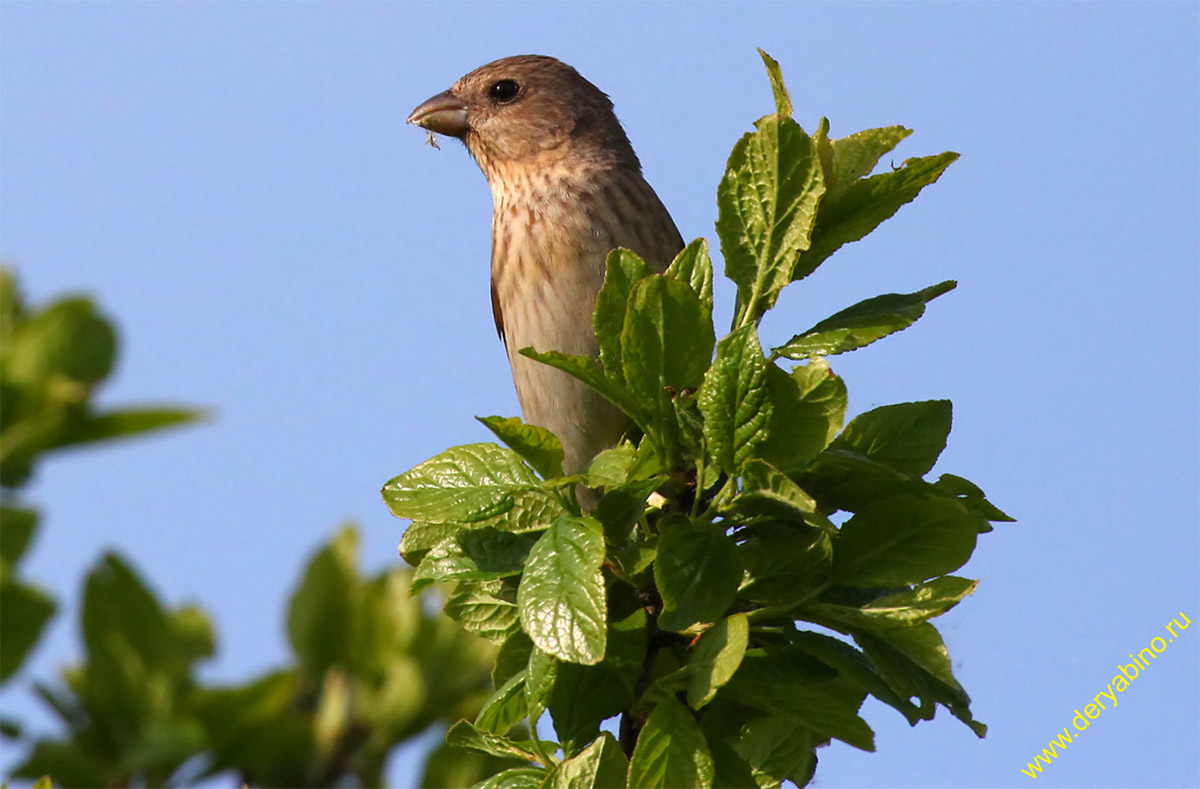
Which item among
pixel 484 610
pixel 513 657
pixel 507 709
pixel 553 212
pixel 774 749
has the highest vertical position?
pixel 553 212

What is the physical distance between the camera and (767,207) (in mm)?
2678

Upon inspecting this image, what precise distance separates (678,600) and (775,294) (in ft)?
2.23

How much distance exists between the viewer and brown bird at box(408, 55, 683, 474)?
5.61 m

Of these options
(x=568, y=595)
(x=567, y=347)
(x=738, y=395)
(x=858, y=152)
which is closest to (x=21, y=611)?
(x=568, y=595)

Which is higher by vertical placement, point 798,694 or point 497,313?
point 497,313

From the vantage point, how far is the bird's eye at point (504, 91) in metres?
6.83

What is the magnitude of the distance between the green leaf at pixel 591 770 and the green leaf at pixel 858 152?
119 cm

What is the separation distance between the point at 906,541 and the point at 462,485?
866 mm

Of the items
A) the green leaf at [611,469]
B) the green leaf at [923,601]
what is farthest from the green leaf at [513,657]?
the green leaf at [923,601]

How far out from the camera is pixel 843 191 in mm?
2768

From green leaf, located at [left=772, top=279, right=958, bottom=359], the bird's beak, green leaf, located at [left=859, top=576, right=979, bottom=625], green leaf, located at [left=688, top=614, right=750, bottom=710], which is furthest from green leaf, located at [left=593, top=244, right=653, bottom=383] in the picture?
the bird's beak

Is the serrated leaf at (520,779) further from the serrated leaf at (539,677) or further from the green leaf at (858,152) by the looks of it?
the green leaf at (858,152)

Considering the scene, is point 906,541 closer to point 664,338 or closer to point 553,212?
point 664,338

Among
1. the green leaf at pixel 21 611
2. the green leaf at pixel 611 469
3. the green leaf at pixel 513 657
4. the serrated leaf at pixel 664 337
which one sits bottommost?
the green leaf at pixel 513 657
